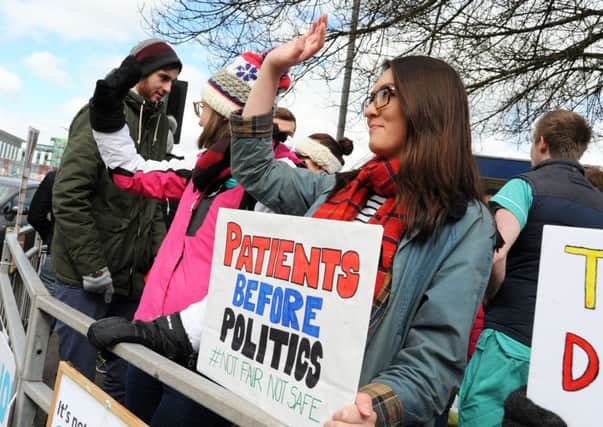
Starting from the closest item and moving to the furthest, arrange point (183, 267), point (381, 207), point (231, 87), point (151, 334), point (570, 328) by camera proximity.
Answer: point (570, 328), point (381, 207), point (151, 334), point (183, 267), point (231, 87)

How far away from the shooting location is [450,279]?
1384mm

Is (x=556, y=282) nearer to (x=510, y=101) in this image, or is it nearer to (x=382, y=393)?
(x=382, y=393)

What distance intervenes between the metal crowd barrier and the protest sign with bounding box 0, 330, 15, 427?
52 mm

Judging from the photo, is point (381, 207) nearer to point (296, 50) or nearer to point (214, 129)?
point (296, 50)

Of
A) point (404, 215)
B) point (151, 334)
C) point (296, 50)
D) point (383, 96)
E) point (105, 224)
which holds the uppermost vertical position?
point (296, 50)

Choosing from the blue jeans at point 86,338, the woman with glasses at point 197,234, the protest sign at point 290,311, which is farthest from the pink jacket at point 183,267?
the blue jeans at point 86,338

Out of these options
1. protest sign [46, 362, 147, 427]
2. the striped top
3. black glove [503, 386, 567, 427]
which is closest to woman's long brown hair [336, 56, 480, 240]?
the striped top

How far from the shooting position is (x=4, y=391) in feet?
8.43

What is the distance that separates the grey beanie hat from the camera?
9.18 feet

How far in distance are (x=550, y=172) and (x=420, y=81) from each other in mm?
1102

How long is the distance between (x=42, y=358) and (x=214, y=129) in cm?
106

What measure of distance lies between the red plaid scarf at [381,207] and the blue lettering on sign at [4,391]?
156cm

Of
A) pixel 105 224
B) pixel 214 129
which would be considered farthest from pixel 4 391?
pixel 214 129

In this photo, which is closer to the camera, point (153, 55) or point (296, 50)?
point (296, 50)
